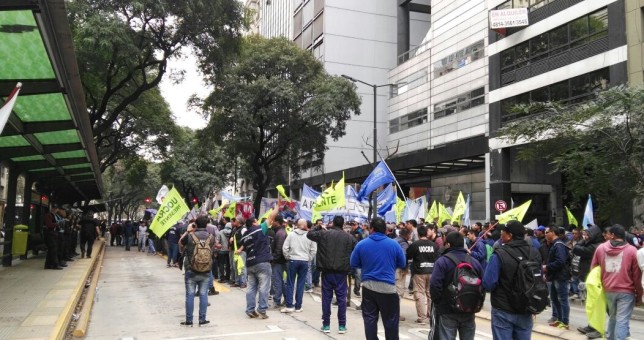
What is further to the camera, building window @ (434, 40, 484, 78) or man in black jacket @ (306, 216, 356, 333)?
building window @ (434, 40, 484, 78)

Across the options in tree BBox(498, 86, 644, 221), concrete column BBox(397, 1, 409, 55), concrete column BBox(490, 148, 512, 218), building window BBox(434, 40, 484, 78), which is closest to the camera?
tree BBox(498, 86, 644, 221)

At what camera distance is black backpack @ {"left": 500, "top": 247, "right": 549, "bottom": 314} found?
5.25 metres

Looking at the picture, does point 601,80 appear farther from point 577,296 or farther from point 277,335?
point 277,335

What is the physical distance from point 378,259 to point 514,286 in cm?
181

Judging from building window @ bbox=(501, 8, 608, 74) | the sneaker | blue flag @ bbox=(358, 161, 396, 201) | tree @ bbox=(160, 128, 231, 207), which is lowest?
the sneaker

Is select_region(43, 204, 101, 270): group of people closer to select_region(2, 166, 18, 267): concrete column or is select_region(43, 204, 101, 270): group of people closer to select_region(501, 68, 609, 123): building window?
select_region(2, 166, 18, 267): concrete column

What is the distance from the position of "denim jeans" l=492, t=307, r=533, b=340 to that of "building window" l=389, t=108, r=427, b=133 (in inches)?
1470

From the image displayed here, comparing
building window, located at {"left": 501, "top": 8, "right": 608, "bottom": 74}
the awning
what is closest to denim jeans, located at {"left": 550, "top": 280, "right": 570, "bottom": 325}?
the awning

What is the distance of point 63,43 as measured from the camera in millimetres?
6922

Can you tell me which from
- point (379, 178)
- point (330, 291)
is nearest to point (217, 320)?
point (330, 291)

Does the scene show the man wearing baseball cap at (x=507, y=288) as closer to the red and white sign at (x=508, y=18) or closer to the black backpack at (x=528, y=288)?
the black backpack at (x=528, y=288)

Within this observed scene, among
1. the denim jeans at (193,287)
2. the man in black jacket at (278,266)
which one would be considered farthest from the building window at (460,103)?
the denim jeans at (193,287)

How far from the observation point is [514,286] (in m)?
5.40

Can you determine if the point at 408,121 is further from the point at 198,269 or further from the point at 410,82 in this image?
the point at 198,269
